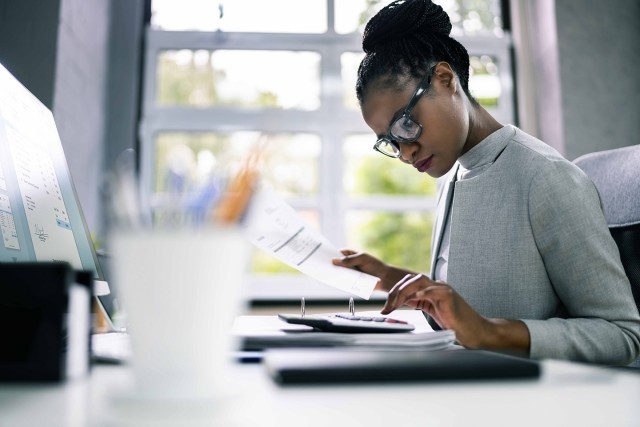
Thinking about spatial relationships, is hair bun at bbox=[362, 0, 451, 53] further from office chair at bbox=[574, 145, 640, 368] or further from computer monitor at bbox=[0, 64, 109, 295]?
computer monitor at bbox=[0, 64, 109, 295]

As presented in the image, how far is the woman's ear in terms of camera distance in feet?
4.30

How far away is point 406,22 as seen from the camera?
1.32 meters

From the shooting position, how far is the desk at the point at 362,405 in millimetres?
308

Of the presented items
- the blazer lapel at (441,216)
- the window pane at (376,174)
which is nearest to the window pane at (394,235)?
the window pane at (376,174)

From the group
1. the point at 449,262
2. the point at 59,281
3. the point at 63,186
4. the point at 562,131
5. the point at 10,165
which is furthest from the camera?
the point at 562,131

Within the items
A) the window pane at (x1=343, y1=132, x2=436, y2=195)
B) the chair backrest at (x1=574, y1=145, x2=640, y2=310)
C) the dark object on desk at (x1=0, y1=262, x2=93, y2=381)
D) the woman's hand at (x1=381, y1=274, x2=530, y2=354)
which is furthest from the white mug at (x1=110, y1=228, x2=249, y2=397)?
the window pane at (x1=343, y1=132, x2=436, y2=195)

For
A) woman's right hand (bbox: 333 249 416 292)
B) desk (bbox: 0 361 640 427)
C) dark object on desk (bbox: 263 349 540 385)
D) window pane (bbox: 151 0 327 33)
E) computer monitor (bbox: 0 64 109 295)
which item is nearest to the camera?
desk (bbox: 0 361 640 427)

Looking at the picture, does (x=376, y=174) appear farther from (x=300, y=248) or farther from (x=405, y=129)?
(x=300, y=248)

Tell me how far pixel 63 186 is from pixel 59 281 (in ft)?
1.71

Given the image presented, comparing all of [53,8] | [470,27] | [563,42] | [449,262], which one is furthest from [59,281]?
[470,27]

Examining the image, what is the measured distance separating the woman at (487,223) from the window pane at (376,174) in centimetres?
165

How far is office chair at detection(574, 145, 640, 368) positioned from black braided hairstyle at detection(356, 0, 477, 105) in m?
0.43

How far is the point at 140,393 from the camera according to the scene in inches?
12.6

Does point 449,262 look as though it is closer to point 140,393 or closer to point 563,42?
point 140,393
